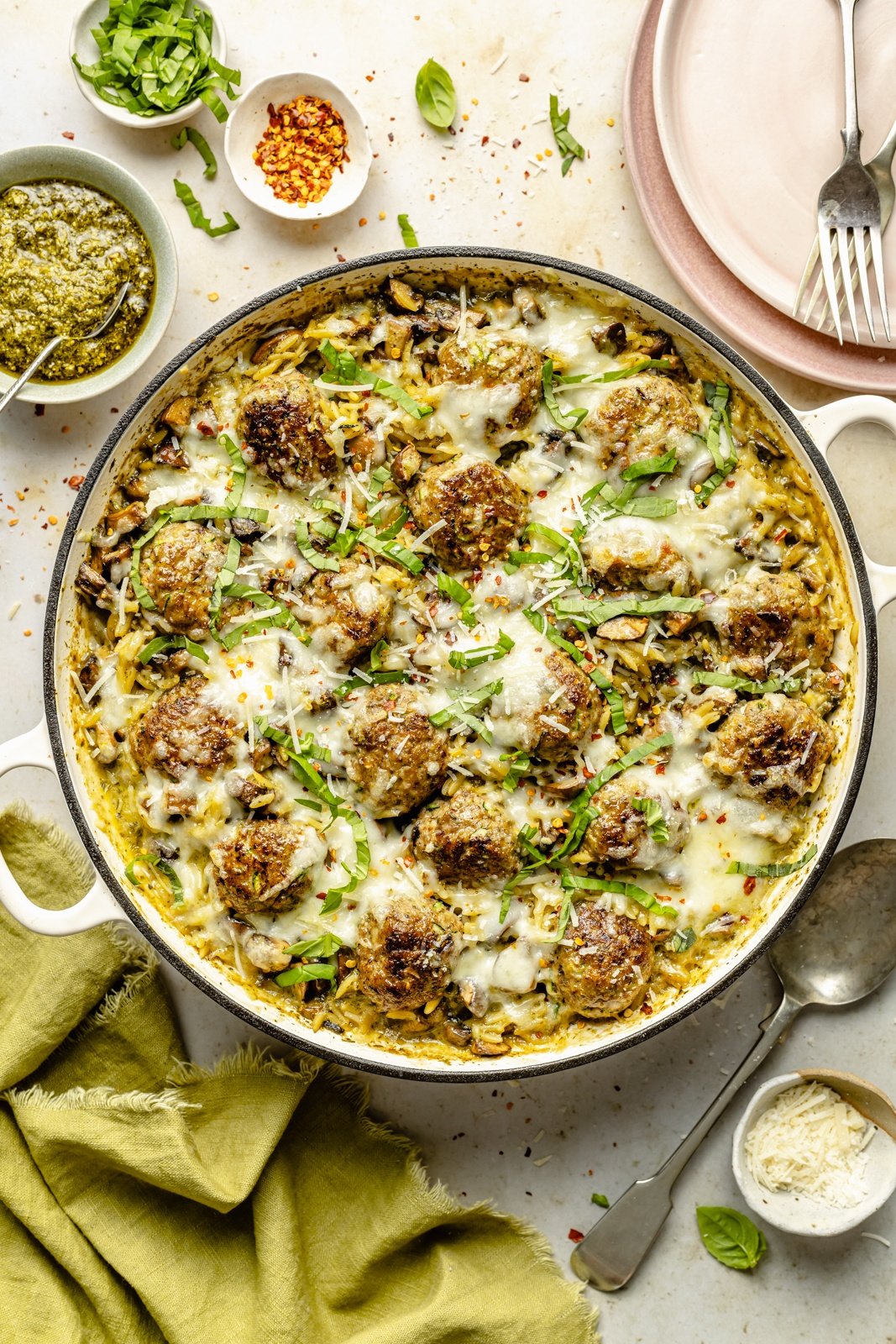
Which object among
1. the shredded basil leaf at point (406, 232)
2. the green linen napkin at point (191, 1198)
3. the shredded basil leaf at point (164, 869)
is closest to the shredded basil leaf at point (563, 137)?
the shredded basil leaf at point (406, 232)

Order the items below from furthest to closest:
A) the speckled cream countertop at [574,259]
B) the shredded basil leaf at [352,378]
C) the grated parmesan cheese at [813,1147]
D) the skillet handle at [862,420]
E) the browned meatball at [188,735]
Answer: the speckled cream countertop at [574,259] < the grated parmesan cheese at [813,1147] < the shredded basil leaf at [352,378] < the browned meatball at [188,735] < the skillet handle at [862,420]

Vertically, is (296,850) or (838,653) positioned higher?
(838,653)

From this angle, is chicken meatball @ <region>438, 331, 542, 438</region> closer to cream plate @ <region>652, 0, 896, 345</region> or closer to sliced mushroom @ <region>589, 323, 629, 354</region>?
sliced mushroom @ <region>589, 323, 629, 354</region>

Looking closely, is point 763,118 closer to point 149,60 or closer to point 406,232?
point 406,232

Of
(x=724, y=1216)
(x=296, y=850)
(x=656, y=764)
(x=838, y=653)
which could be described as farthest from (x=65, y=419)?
(x=724, y=1216)

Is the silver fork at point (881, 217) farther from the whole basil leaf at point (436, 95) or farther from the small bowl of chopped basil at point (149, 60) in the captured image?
the small bowl of chopped basil at point (149, 60)

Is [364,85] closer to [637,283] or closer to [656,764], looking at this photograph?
[637,283]
